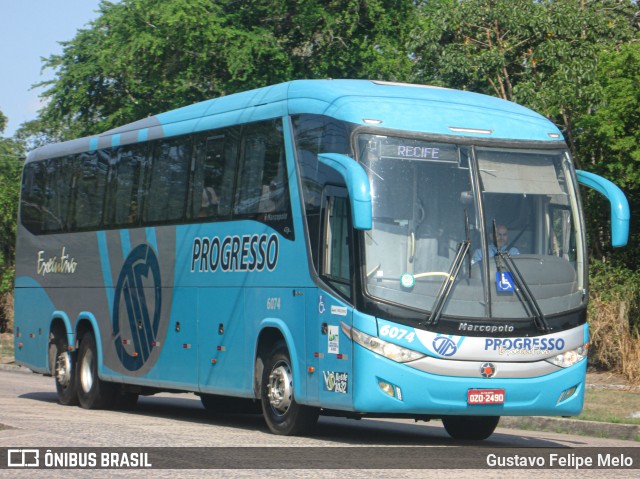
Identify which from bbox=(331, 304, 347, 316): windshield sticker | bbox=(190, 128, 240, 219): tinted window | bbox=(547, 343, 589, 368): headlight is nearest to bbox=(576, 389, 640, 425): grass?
bbox=(547, 343, 589, 368): headlight

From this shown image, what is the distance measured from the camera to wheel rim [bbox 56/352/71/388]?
20109 mm

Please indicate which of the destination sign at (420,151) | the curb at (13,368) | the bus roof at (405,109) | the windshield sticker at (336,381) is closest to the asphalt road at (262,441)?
the windshield sticker at (336,381)

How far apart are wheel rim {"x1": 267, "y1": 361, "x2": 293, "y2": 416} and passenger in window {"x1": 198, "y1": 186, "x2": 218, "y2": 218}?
270cm

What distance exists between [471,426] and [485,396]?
2.29 m

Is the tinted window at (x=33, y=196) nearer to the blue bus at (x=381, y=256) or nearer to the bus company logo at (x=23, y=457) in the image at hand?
A: the blue bus at (x=381, y=256)

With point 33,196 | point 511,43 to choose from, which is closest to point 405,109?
point 33,196

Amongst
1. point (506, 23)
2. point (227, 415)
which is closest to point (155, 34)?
point (506, 23)

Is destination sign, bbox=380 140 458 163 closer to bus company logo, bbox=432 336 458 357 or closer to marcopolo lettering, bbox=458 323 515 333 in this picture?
marcopolo lettering, bbox=458 323 515 333

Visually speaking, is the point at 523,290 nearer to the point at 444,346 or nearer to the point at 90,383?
the point at 444,346

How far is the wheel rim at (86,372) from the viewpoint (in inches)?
769

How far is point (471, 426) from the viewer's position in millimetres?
14930

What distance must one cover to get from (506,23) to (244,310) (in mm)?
14213

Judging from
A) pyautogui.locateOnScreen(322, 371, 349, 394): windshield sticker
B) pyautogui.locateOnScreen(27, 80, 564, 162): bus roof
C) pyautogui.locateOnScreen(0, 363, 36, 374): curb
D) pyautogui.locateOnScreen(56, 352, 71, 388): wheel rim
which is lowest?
pyautogui.locateOnScreen(0, 363, 36, 374): curb

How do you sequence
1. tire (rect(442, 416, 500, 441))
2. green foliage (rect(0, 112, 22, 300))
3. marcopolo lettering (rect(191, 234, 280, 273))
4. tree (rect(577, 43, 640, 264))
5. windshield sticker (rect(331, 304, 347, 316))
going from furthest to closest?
1. green foliage (rect(0, 112, 22, 300))
2. tree (rect(577, 43, 640, 264))
3. tire (rect(442, 416, 500, 441))
4. marcopolo lettering (rect(191, 234, 280, 273))
5. windshield sticker (rect(331, 304, 347, 316))
